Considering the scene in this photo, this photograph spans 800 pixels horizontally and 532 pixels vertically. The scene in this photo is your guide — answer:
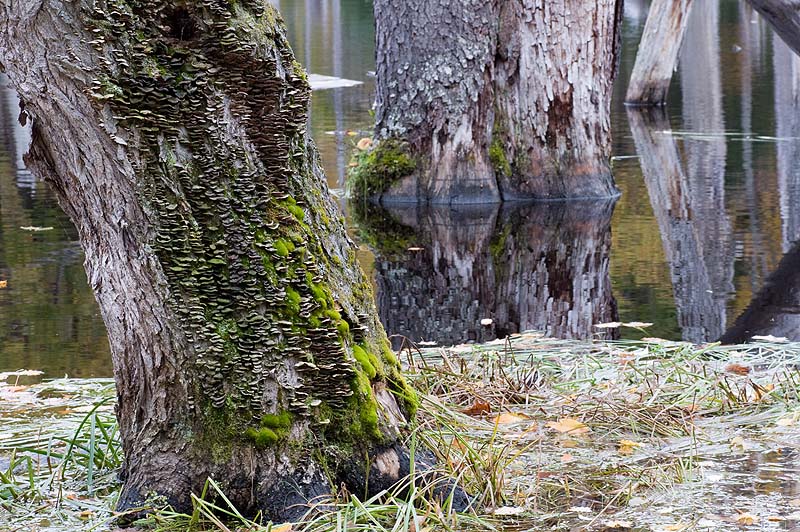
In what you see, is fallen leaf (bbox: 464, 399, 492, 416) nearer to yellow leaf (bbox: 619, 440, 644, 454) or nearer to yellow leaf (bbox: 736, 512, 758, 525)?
yellow leaf (bbox: 619, 440, 644, 454)

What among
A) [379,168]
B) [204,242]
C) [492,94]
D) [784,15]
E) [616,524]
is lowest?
[616,524]

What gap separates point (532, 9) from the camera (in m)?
9.70

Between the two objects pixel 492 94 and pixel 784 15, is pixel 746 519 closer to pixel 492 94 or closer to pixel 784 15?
pixel 784 15

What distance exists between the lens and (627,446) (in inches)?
156

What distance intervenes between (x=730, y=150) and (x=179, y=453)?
1122 cm

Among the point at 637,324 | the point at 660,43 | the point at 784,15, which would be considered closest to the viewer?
the point at 637,324

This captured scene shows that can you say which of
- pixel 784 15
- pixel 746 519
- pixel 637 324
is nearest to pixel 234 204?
pixel 746 519

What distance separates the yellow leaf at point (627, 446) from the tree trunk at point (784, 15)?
541 centimetres

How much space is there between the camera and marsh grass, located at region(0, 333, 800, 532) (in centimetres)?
327

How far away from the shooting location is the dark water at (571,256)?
6332mm

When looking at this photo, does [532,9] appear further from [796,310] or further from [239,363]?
[239,363]

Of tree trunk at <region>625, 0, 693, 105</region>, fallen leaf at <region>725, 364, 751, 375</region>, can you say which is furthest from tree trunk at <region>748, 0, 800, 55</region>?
tree trunk at <region>625, 0, 693, 105</region>

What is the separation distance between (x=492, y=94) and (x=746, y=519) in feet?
23.1

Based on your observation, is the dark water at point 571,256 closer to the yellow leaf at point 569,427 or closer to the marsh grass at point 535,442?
the marsh grass at point 535,442
